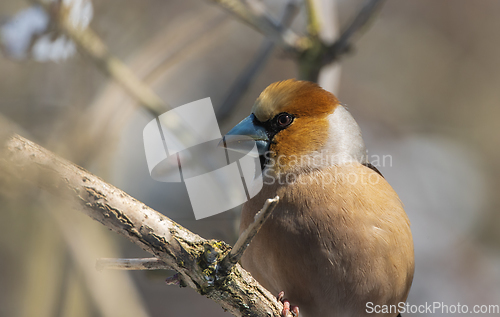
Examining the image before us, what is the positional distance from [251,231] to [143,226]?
1.42 feet

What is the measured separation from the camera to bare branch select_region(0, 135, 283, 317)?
1455 mm

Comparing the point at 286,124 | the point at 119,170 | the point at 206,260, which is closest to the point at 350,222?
the point at 286,124

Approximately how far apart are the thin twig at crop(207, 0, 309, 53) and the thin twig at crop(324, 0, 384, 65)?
0.24 m

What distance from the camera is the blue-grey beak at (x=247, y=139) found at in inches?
113

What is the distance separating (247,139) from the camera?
2896 mm

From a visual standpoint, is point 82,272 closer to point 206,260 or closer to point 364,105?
point 206,260

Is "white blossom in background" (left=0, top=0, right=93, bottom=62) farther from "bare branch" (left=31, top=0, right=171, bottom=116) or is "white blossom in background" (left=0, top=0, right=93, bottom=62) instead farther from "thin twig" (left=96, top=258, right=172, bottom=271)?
"thin twig" (left=96, top=258, right=172, bottom=271)

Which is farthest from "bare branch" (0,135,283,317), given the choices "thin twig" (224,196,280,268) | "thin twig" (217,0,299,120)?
"thin twig" (217,0,299,120)

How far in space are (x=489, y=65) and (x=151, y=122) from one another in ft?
18.8

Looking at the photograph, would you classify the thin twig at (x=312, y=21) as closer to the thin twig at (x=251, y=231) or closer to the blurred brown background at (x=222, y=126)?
the blurred brown background at (x=222, y=126)

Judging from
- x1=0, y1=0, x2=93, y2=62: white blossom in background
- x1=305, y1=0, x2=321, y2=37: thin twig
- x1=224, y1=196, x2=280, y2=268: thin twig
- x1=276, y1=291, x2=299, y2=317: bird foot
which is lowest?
x1=276, y1=291, x2=299, y2=317: bird foot

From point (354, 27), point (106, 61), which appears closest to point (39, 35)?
point (106, 61)

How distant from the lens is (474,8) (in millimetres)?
7012

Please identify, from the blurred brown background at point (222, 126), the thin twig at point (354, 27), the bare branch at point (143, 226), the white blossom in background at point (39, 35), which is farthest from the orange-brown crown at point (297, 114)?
the white blossom in background at point (39, 35)
